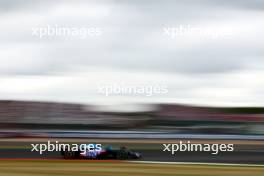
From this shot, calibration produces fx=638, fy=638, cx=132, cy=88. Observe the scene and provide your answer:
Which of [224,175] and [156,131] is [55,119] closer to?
[156,131]

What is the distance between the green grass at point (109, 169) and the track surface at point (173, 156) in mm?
1396

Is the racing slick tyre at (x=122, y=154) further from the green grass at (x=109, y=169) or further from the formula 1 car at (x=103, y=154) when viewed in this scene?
the green grass at (x=109, y=169)

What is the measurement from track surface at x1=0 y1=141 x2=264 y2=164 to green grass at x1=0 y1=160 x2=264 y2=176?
1396 mm

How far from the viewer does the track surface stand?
49.6 feet

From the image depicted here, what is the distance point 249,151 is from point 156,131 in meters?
2.86

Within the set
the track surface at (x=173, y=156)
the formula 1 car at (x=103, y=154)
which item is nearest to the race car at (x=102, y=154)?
the formula 1 car at (x=103, y=154)

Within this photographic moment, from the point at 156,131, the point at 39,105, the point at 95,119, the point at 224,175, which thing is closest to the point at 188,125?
the point at 156,131

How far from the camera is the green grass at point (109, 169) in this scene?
11641mm

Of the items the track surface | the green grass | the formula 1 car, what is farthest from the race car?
the green grass

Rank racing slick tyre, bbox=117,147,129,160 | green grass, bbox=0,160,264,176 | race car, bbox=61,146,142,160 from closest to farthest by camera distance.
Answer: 1. green grass, bbox=0,160,264,176
2. race car, bbox=61,146,142,160
3. racing slick tyre, bbox=117,147,129,160

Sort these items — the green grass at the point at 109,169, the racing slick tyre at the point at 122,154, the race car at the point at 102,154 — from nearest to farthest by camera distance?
the green grass at the point at 109,169
the race car at the point at 102,154
the racing slick tyre at the point at 122,154

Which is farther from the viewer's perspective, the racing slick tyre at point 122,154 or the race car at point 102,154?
the racing slick tyre at point 122,154

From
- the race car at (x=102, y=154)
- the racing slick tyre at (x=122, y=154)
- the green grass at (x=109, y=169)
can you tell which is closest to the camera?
the green grass at (x=109, y=169)

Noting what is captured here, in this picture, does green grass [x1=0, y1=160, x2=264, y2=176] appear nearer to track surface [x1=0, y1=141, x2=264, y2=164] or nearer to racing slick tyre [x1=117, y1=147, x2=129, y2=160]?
racing slick tyre [x1=117, y1=147, x2=129, y2=160]
